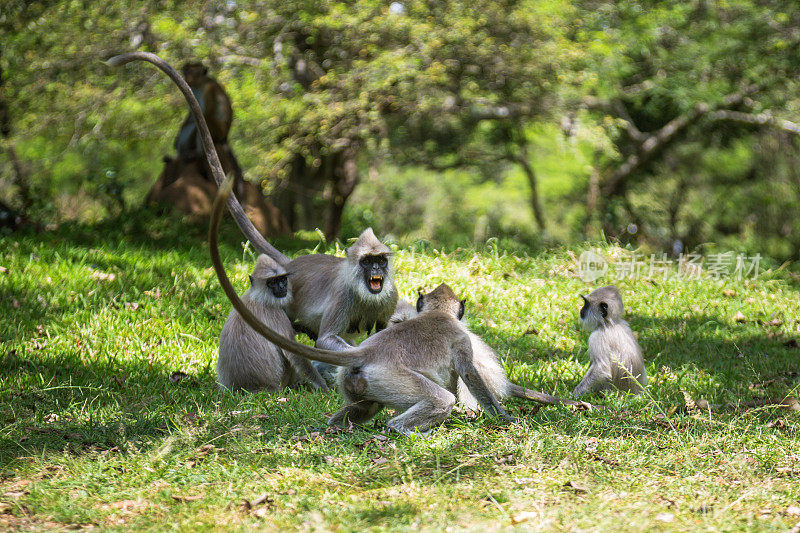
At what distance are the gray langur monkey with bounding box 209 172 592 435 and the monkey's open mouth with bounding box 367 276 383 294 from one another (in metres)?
0.73

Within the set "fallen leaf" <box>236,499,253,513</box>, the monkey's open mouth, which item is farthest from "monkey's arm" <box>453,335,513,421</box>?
"fallen leaf" <box>236,499,253,513</box>

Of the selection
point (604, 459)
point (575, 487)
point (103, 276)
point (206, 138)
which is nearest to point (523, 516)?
point (575, 487)

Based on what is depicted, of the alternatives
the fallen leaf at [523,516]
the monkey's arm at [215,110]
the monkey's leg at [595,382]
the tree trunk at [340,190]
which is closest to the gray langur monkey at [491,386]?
the monkey's leg at [595,382]

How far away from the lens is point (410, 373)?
4.45 m

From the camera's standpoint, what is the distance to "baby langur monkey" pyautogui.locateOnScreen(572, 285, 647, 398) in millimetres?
5668

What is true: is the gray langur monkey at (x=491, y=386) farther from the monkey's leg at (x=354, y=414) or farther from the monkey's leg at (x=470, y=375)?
the monkey's leg at (x=354, y=414)

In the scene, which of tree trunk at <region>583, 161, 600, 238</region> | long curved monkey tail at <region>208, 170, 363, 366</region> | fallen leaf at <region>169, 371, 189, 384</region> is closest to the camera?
long curved monkey tail at <region>208, 170, 363, 366</region>

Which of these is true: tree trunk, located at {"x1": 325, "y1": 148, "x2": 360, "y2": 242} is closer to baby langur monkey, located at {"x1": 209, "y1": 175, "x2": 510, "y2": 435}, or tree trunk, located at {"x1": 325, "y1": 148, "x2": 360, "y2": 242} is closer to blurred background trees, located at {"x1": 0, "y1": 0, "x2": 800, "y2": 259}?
blurred background trees, located at {"x1": 0, "y1": 0, "x2": 800, "y2": 259}

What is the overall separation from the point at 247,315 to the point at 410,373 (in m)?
1.15

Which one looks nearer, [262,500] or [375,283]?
[262,500]

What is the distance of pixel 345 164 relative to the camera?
1334 centimetres

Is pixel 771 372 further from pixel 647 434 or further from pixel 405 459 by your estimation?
pixel 405 459

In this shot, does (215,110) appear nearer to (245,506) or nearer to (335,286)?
(335,286)

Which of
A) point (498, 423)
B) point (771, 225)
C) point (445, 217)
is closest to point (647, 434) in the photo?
point (498, 423)
